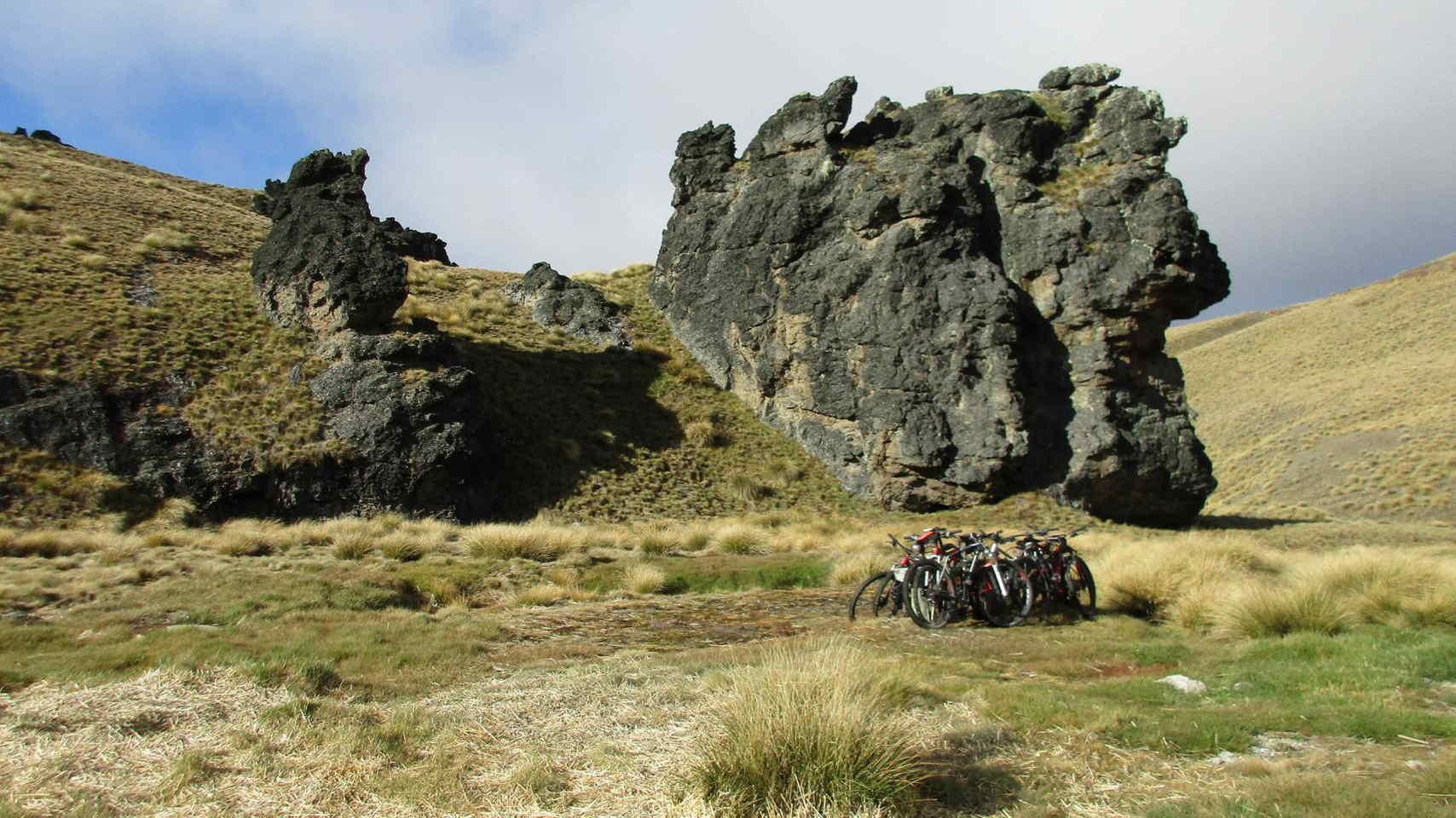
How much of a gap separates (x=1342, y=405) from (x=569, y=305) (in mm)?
56981

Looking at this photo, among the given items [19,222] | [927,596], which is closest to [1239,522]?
[927,596]

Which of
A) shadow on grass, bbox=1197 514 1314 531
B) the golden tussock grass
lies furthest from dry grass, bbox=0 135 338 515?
shadow on grass, bbox=1197 514 1314 531

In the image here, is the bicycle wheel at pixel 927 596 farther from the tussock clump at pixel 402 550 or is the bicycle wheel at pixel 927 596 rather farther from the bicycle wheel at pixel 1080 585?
the tussock clump at pixel 402 550

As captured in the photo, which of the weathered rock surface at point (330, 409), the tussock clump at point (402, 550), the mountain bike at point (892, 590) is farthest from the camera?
the weathered rock surface at point (330, 409)

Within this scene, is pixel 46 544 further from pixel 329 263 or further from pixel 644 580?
pixel 329 263

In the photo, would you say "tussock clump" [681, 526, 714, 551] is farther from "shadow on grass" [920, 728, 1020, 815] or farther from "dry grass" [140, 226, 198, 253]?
"dry grass" [140, 226, 198, 253]

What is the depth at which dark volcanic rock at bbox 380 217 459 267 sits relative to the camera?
175 feet

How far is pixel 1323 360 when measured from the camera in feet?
257

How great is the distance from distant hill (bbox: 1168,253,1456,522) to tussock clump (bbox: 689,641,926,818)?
38121 mm

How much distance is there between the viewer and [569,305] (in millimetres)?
41375

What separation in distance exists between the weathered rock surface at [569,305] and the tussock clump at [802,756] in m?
34.5

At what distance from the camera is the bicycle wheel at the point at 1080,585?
13.3m

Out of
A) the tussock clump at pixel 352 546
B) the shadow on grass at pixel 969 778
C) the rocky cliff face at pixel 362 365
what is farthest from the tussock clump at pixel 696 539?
the shadow on grass at pixel 969 778

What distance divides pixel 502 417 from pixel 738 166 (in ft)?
59.7
